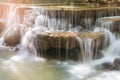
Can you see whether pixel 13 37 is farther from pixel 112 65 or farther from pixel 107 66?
pixel 112 65

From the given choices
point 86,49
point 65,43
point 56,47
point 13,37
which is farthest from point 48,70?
point 13,37

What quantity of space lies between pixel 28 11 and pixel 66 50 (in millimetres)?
2821

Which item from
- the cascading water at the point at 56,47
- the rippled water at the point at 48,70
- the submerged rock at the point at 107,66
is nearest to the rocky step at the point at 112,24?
the cascading water at the point at 56,47

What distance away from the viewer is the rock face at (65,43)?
25.7ft

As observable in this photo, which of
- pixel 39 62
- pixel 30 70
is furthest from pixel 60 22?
pixel 30 70

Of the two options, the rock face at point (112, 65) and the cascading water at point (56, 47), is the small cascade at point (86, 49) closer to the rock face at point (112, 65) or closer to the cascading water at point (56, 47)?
the cascading water at point (56, 47)

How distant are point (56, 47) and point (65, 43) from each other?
34 cm

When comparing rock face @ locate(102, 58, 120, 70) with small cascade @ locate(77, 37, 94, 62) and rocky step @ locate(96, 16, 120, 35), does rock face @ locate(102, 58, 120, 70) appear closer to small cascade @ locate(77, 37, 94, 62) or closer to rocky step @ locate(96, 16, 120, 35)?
small cascade @ locate(77, 37, 94, 62)

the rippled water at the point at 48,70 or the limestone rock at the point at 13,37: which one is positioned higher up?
the limestone rock at the point at 13,37

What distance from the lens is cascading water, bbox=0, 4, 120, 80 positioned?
23.4ft

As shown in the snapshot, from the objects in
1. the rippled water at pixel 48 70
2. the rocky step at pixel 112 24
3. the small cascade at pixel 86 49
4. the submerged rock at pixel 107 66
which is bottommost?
the rippled water at pixel 48 70

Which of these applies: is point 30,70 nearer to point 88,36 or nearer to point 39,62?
point 39,62

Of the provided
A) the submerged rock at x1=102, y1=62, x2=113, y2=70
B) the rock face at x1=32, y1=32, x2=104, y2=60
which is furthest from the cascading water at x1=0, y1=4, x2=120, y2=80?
the submerged rock at x1=102, y1=62, x2=113, y2=70

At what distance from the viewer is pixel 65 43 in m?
7.85
